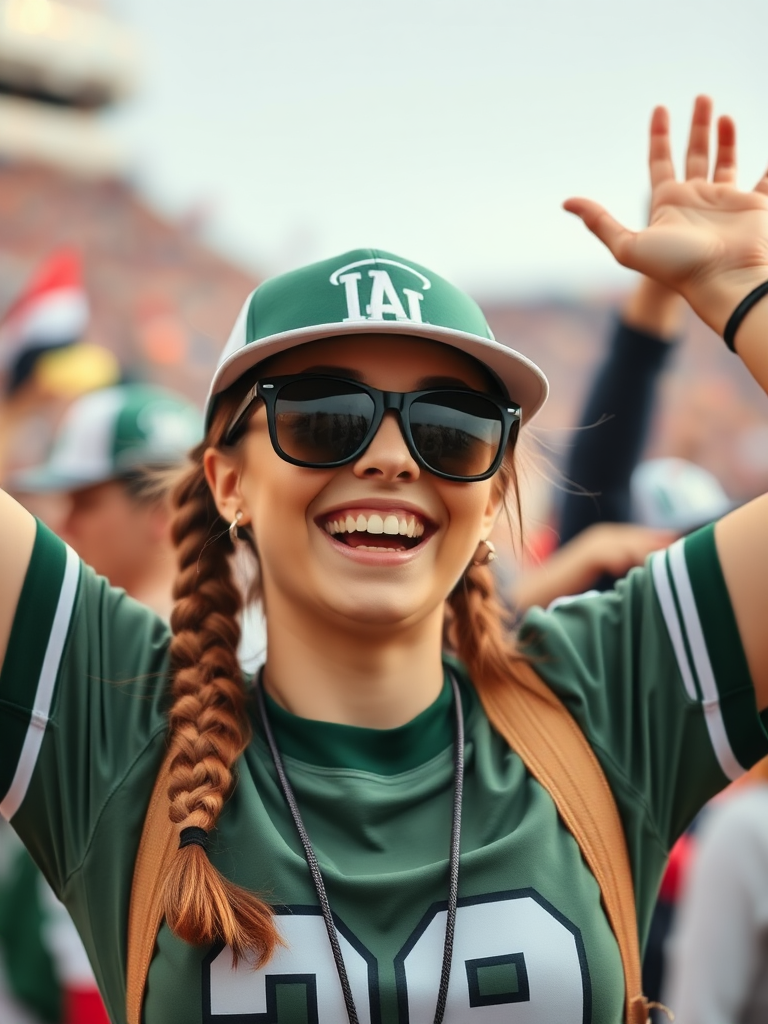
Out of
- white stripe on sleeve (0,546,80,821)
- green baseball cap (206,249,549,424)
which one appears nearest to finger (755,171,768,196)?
green baseball cap (206,249,549,424)

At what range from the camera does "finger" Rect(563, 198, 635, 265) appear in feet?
6.26

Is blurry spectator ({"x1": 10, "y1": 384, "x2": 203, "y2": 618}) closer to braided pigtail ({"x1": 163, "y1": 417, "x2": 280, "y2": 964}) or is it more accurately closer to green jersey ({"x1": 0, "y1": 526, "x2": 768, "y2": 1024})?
braided pigtail ({"x1": 163, "y1": 417, "x2": 280, "y2": 964})

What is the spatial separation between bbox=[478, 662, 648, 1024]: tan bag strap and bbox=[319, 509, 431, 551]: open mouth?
324 mm

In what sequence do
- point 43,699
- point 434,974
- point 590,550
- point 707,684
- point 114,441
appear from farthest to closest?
point 114,441 → point 590,550 → point 707,684 → point 43,699 → point 434,974

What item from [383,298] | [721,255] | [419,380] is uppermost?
[721,255]

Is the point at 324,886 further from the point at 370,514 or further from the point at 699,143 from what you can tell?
the point at 699,143

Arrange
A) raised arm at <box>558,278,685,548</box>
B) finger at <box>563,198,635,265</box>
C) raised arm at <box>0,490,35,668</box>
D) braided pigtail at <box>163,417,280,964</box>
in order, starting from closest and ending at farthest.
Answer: braided pigtail at <box>163,417,280,964</box>
raised arm at <box>0,490,35,668</box>
finger at <box>563,198,635,265</box>
raised arm at <box>558,278,685,548</box>

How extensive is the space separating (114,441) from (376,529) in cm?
206

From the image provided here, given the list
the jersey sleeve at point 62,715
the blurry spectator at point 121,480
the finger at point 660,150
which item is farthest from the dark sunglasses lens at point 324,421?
the blurry spectator at point 121,480

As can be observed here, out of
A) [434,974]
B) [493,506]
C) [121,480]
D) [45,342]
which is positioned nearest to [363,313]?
[493,506]

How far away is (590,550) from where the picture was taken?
294 cm

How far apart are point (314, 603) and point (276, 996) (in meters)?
0.53

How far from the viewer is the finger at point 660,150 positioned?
6.46 ft

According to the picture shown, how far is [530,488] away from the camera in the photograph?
205 cm
